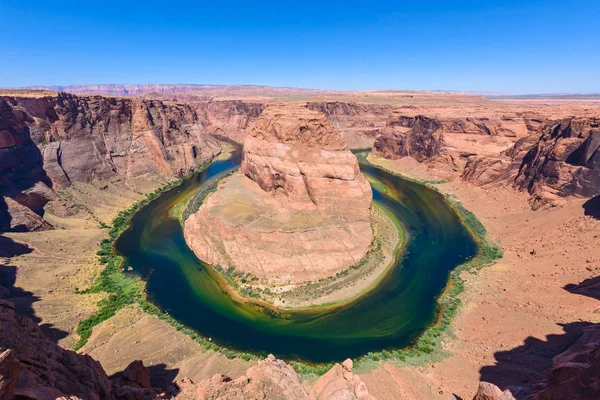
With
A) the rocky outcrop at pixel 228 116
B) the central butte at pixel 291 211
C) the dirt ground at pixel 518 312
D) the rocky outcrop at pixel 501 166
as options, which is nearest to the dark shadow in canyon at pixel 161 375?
the central butte at pixel 291 211

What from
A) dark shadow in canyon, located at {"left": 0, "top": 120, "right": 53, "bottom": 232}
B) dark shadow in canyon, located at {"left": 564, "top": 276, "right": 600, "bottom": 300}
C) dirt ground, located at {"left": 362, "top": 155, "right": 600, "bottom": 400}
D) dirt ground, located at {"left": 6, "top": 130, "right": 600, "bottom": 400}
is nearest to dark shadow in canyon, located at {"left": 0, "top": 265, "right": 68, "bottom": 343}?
dirt ground, located at {"left": 6, "top": 130, "right": 600, "bottom": 400}

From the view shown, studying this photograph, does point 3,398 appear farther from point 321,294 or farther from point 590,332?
Result: point 590,332

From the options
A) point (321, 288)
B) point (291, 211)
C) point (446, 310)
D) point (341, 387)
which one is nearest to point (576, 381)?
point (341, 387)

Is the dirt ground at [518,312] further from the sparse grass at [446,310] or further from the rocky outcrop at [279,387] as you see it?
the rocky outcrop at [279,387]

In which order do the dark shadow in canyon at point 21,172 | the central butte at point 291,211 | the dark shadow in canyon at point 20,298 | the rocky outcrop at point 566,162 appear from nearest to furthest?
1. the dark shadow in canyon at point 20,298
2. the central butte at point 291,211
3. the dark shadow in canyon at point 21,172
4. the rocky outcrop at point 566,162

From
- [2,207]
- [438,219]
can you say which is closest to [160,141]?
[2,207]

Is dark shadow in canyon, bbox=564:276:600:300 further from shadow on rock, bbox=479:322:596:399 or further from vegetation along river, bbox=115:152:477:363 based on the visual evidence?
vegetation along river, bbox=115:152:477:363
